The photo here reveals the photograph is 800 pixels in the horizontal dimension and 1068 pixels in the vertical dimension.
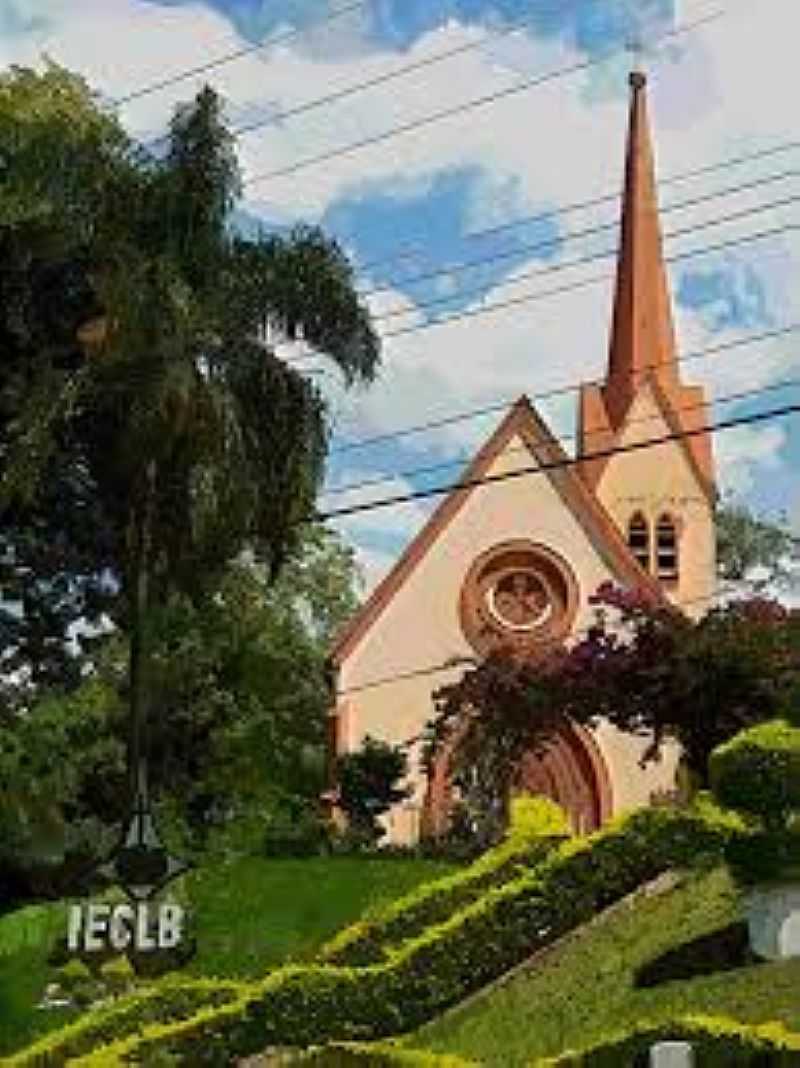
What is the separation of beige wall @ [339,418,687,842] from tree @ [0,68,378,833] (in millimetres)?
19842

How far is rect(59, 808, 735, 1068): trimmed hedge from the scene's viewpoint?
A: 2005 cm

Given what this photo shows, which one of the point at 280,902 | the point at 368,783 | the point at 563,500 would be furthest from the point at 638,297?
the point at 280,902

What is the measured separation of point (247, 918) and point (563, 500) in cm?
2287

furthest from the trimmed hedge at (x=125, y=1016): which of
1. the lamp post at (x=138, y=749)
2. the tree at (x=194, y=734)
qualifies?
the tree at (x=194, y=734)

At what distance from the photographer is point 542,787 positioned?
4947 cm

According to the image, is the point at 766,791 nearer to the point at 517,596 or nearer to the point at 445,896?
the point at 445,896

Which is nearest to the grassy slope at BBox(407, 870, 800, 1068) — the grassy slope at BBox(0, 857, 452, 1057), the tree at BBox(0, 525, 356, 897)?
the grassy slope at BBox(0, 857, 452, 1057)

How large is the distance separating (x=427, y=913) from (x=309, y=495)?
22.7ft

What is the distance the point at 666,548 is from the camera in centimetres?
5700

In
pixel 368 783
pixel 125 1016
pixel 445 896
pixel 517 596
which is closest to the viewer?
pixel 125 1016

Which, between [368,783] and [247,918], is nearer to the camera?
[247,918]

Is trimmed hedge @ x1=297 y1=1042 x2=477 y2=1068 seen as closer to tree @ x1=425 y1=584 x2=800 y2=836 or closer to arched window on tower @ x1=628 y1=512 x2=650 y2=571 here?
tree @ x1=425 y1=584 x2=800 y2=836

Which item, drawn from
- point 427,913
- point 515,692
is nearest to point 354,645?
point 515,692

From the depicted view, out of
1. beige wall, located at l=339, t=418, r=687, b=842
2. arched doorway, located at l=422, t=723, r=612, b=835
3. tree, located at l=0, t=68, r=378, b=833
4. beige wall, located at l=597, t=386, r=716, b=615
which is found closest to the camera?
tree, located at l=0, t=68, r=378, b=833
